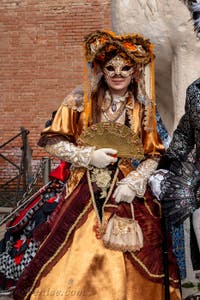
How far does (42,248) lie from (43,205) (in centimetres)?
122

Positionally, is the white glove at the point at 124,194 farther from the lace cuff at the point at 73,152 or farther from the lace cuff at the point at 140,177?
the lace cuff at the point at 73,152

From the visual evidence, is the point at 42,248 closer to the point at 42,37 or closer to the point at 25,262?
the point at 25,262

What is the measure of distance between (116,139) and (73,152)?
246 millimetres

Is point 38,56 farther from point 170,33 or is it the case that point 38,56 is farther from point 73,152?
point 73,152

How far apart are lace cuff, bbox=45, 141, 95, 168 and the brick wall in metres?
5.44

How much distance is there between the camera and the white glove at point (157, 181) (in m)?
2.59

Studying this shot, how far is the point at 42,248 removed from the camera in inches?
110

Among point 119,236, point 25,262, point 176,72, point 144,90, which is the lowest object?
point 25,262

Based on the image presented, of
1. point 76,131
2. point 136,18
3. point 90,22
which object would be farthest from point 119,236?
point 90,22

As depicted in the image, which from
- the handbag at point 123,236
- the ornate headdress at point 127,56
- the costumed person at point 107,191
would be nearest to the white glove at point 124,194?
the costumed person at point 107,191

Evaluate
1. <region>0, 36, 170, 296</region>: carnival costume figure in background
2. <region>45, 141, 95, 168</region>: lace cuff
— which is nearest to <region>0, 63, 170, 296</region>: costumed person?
<region>0, 36, 170, 296</region>: carnival costume figure in background

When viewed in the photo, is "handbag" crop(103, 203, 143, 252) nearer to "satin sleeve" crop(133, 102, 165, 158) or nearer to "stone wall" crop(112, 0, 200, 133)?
"satin sleeve" crop(133, 102, 165, 158)

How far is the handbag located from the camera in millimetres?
2648

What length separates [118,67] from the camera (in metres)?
2.84
